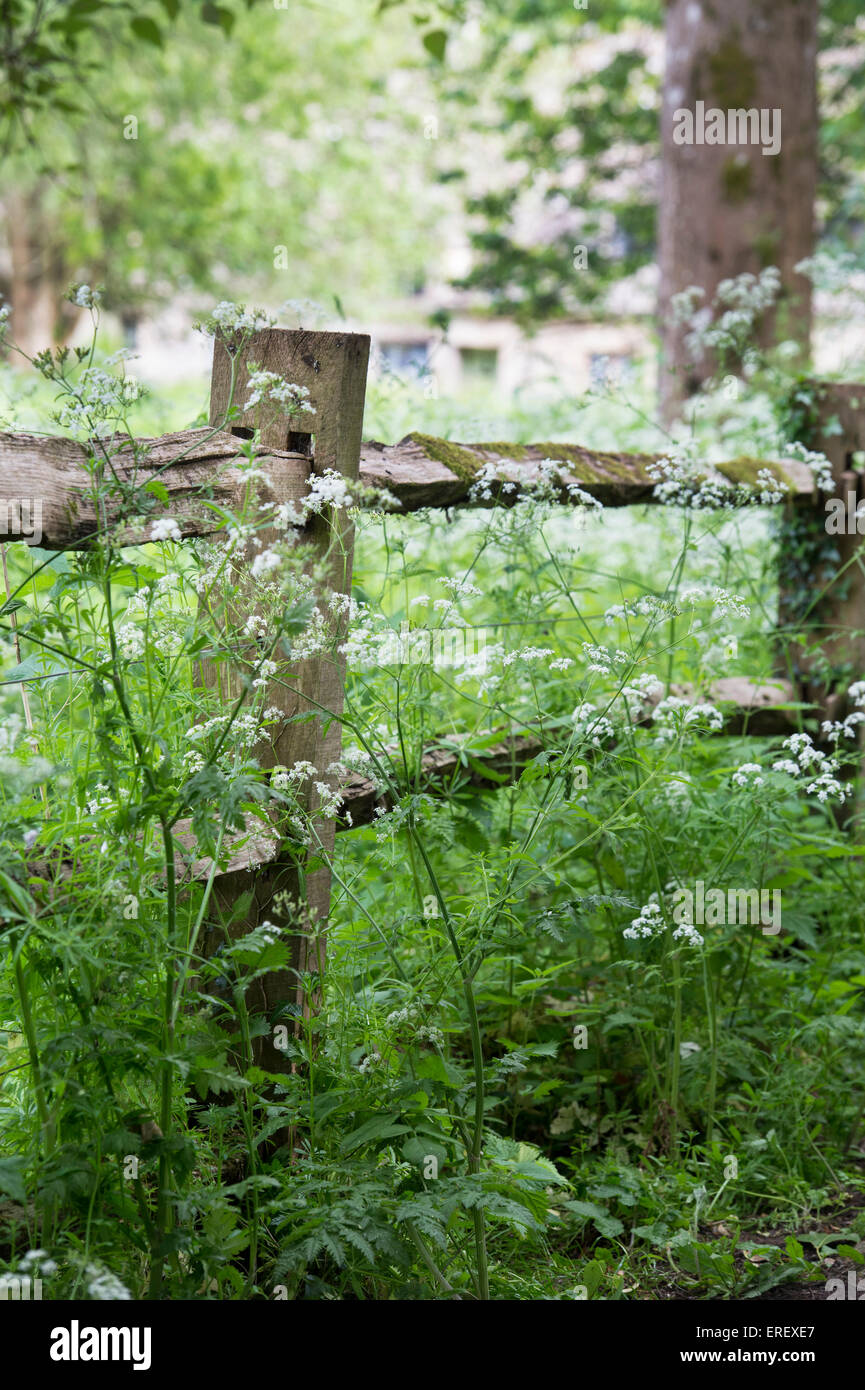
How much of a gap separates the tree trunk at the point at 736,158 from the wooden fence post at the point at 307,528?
5.64 m

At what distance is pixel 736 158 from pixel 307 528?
6.74m

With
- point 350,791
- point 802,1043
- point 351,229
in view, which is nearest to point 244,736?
point 350,791

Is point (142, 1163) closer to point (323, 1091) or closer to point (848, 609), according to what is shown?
point (323, 1091)

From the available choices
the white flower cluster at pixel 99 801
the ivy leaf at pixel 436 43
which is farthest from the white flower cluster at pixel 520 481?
the ivy leaf at pixel 436 43

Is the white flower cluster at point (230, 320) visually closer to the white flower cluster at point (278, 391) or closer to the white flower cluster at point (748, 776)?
the white flower cluster at point (278, 391)

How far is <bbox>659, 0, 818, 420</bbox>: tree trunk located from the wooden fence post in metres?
5.64

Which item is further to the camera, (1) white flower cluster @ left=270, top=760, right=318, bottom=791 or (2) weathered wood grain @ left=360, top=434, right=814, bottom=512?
(2) weathered wood grain @ left=360, top=434, right=814, bottom=512

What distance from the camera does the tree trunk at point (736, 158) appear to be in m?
7.97

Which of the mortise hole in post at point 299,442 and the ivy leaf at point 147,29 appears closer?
the mortise hole in post at point 299,442

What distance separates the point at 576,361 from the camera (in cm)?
3394

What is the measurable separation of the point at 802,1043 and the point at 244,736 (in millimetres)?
2313

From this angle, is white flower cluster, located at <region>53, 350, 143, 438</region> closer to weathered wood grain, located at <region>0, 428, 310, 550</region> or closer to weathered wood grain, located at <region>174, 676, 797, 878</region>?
weathered wood grain, located at <region>0, 428, 310, 550</region>

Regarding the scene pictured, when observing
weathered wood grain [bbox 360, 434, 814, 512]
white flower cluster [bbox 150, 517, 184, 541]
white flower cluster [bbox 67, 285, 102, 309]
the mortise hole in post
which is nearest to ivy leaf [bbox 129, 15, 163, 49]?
weathered wood grain [bbox 360, 434, 814, 512]

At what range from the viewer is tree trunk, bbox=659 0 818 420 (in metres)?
7.97
